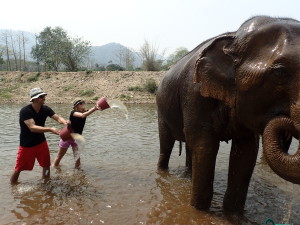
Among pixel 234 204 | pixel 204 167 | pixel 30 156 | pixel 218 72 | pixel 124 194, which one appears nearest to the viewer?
pixel 218 72

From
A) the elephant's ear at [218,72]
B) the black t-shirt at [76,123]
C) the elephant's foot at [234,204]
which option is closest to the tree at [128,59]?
the black t-shirt at [76,123]

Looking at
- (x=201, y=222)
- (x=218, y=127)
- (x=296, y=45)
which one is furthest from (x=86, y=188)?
(x=296, y=45)

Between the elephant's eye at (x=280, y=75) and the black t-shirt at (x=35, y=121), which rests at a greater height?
the elephant's eye at (x=280, y=75)

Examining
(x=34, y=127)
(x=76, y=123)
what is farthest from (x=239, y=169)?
(x=76, y=123)

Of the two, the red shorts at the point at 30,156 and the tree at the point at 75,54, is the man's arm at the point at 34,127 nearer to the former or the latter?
the red shorts at the point at 30,156

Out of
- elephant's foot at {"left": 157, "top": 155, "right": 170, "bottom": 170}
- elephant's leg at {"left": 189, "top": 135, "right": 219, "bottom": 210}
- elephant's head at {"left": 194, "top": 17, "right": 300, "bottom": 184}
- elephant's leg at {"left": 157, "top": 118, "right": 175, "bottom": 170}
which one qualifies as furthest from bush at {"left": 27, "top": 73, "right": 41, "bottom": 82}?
elephant's head at {"left": 194, "top": 17, "right": 300, "bottom": 184}

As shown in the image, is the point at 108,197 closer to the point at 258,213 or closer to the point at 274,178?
the point at 258,213

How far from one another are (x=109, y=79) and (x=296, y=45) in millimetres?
28864

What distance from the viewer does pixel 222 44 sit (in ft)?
11.2

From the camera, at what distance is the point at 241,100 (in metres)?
3.14

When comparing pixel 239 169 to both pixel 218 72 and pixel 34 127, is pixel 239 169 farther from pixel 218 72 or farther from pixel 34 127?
pixel 34 127

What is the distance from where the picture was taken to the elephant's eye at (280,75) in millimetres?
2637

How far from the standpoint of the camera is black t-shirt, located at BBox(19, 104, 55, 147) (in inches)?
196

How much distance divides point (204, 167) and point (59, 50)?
144 feet
